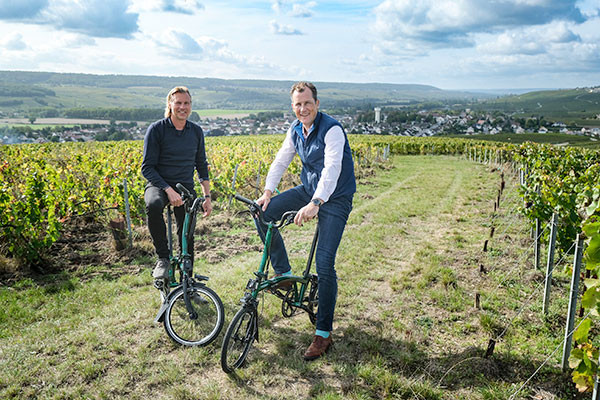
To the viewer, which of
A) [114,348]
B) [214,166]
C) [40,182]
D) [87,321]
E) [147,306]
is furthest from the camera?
[214,166]

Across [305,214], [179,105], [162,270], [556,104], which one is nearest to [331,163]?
[305,214]

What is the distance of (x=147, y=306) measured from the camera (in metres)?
4.61

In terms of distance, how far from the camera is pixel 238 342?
11.0 feet

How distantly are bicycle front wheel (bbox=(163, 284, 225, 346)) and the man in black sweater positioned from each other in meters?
0.45

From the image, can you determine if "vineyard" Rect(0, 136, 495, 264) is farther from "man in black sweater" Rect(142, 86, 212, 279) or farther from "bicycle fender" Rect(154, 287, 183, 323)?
"bicycle fender" Rect(154, 287, 183, 323)

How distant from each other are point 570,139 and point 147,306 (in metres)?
86.2

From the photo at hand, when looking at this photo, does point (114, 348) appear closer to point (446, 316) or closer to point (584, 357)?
point (446, 316)

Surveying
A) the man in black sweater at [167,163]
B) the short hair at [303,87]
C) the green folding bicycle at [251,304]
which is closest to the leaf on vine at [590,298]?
the green folding bicycle at [251,304]

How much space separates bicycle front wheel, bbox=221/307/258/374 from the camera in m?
3.21

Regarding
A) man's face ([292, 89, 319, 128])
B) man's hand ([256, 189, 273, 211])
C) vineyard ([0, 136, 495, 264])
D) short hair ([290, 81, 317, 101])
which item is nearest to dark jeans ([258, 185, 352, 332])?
man's hand ([256, 189, 273, 211])

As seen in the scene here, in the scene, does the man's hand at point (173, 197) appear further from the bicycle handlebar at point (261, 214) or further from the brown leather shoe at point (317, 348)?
the brown leather shoe at point (317, 348)

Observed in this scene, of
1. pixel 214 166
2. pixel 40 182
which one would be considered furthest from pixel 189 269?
pixel 214 166

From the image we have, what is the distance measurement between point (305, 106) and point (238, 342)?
6.81ft

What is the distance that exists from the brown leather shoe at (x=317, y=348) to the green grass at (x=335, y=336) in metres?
0.07
